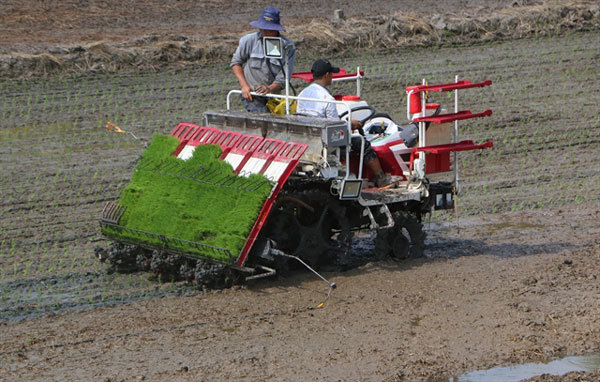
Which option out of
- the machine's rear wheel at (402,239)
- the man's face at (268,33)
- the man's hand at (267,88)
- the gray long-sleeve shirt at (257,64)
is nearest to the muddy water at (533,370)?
the machine's rear wheel at (402,239)

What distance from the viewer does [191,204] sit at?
31.3ft

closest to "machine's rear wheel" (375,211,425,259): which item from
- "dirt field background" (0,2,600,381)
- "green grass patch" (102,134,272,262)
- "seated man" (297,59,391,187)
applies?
"dirt field background" (0,2,600,381)

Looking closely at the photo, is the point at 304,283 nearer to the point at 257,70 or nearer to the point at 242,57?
the point at 257,70

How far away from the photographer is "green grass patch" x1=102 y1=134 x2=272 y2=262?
9117mm

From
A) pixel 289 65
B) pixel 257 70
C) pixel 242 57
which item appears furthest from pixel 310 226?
pixel 242 57

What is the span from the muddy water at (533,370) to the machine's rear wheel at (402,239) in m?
2.77

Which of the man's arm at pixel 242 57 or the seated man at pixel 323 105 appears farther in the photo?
the man's arm at pixel 242 57

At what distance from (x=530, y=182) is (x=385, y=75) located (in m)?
6.48

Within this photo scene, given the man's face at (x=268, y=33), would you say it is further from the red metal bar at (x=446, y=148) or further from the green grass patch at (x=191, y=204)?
the red metal bar at (x=446, y=148)

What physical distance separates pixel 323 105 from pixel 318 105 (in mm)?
73

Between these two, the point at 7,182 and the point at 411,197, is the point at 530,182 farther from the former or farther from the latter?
the point at 7,182

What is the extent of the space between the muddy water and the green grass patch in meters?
2.54

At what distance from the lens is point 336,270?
1002 centimetres

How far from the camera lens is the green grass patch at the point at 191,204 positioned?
9117mm
